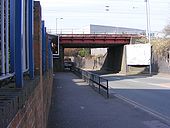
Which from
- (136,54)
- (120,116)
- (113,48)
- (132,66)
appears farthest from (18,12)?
(113,48)

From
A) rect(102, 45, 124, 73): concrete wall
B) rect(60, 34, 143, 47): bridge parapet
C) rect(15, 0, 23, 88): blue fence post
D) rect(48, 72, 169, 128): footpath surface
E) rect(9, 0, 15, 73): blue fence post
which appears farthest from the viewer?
rect(102, 45, 124, 73): concrete wall

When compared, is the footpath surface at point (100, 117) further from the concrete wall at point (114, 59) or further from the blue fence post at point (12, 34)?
the concrete wall at point (114, 59)

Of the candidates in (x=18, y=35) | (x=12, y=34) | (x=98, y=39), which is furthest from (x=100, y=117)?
(x=98, y=39)

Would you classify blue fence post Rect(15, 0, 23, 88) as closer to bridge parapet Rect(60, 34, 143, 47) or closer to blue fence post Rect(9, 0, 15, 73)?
blue fence post Rect(9, 0, 15, 73)

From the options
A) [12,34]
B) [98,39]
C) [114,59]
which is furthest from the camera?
[114,59]

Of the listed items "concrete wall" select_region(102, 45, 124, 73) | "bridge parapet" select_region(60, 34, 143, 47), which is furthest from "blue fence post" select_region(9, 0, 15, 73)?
"concrete wall" select_region(102, 45, 124, 73)

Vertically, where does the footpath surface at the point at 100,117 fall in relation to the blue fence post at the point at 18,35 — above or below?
below

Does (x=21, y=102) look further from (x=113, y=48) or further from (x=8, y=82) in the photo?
(x=113, y=48)

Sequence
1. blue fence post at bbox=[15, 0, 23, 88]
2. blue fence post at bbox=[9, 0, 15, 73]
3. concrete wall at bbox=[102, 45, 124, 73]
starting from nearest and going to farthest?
blue fence post at bbox=[15, 0, 23, 88] → blue fence post at bbox=[9, 0, 15, 73] → concrete wall at bbox=[102, 45, 124, 73]

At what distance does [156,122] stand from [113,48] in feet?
272

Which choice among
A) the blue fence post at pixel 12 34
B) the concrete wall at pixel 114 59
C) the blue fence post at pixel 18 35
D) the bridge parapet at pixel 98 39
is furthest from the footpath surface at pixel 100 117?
the concrete wall at pixel 114 59

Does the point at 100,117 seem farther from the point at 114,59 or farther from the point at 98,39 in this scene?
the point at 114,59

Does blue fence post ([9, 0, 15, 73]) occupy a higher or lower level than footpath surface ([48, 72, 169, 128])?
higher

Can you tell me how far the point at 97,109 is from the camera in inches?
639
